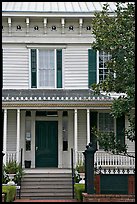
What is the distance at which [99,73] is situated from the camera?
69.5 feet

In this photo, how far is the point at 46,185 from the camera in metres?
17.6

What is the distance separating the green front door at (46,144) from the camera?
20.6 meters

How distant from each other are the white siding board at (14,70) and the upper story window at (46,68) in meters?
0.35

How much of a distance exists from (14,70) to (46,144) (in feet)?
12.9

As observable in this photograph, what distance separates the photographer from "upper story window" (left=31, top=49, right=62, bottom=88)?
21062 mm

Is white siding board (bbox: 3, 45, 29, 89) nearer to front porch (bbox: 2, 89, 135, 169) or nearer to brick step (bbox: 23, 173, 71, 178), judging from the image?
front porch (bbox: 2, 89, 135, 169)

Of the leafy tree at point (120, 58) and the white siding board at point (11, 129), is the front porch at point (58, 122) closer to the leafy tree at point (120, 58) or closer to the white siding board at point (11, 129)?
the white siding board at point (11, 129)

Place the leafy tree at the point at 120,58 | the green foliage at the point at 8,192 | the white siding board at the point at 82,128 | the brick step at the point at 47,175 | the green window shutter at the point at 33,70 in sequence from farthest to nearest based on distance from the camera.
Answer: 1. the green window shutter at the point at 33,70
2. the white siding board at the point at 82,128
3. the brick step at the point at 47,175
4. the green foliage at the point at 8,192
5. the leafy tree at the point at 120,58

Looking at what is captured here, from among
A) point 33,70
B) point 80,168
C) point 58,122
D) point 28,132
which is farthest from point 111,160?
point 33,70

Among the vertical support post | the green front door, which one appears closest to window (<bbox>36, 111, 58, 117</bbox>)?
the green front door

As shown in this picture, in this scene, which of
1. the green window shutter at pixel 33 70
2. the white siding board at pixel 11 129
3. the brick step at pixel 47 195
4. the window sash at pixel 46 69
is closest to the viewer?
the brick step at pixel 47 195

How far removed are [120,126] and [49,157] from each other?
375cm

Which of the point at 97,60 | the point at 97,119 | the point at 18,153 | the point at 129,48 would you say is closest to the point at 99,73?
the point at 97,60

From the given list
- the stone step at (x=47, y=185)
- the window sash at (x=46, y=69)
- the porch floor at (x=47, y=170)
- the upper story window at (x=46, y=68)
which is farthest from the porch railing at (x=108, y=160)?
the window sash at (x=46, y=69)
